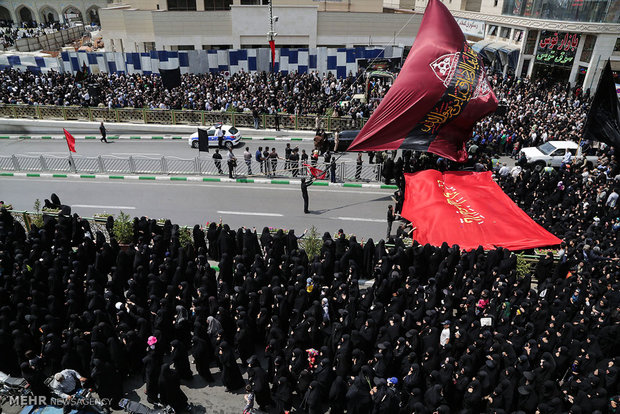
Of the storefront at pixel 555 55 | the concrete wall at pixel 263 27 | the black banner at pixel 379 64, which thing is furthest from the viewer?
the concrete wall at pixel 263 27

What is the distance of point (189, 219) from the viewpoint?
47.8ft

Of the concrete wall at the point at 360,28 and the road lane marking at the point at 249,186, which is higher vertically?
the concrete wall at the point at 360,28

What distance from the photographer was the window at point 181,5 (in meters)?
43.5

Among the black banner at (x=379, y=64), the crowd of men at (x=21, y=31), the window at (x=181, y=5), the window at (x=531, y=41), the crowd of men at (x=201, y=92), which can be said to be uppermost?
the window at (x=181, y=5)

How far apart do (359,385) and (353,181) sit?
37.1 feet

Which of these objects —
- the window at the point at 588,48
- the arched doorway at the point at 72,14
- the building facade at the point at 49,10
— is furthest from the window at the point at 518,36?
the arched doorway at the point at 72,14

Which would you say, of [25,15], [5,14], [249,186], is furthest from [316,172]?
[5,14]

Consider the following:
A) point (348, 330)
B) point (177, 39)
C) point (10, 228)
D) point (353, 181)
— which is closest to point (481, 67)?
point (353, 181)

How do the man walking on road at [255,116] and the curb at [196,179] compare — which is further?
the man walking on road at [255,116]

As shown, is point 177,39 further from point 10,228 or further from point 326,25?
point 10,228

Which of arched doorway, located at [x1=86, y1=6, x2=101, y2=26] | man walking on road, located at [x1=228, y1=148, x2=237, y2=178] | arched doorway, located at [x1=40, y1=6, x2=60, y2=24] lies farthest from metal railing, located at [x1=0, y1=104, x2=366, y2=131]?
arched doorway, located at [x1=40, y1=6, x2=60, y2=24]

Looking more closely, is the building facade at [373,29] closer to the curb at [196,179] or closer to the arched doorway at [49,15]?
the curb at [196,179]

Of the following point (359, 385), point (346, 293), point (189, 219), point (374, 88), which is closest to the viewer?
point (359, 385)

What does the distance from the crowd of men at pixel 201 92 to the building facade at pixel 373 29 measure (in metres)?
11.3
